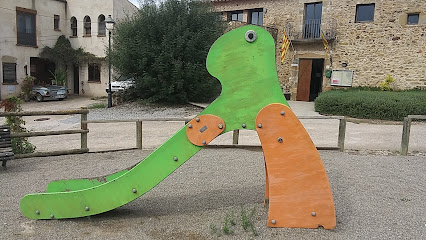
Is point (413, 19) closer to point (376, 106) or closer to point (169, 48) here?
point (376, 106)

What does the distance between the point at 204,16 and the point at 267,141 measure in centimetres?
1347

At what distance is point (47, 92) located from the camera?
2084cm

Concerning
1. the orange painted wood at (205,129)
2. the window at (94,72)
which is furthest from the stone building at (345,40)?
the orange painted wood at (205,129)

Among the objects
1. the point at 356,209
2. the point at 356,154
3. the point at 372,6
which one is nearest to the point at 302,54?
the point at 372,6

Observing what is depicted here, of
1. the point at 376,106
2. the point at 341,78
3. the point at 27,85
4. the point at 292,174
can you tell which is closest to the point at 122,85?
the point at 27,85

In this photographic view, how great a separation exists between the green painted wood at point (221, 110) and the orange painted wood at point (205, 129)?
5 centimetres

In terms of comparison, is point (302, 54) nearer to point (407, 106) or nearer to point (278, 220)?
point (407, 106)

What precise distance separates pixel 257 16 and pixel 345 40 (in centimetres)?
563

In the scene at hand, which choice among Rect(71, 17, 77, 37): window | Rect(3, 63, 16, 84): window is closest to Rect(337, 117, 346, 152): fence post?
Rect(3, 63, 16, 84): window

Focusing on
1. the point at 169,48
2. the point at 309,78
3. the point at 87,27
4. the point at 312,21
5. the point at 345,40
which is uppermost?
the point at 312,21

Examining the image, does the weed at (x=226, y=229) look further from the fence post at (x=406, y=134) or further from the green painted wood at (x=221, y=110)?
the fence post at (x=406, y=134)

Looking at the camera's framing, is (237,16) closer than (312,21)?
No

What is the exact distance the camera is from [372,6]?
17.6 metres

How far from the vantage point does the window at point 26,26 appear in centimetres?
2181
